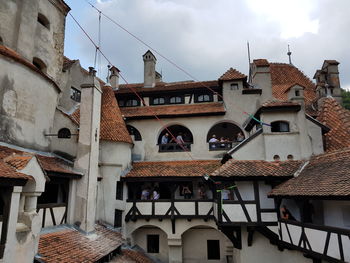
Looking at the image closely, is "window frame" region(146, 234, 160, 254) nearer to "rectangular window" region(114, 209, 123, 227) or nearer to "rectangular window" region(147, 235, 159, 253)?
"rectangular window" region(147, 235, 159, 253)

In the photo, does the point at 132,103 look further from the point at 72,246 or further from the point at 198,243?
the point at 72,246

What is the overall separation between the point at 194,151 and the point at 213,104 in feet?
11.3

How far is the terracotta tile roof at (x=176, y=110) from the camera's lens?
1733 centimetres

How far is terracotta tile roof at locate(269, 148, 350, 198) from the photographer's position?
791cm

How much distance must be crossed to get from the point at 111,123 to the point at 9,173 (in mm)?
9538

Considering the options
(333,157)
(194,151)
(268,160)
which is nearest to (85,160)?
(194,151)

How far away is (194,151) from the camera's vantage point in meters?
17.3

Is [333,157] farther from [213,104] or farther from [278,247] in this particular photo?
[213,104]

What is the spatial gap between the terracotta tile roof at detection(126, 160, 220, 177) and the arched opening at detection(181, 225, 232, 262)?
3.85 metres

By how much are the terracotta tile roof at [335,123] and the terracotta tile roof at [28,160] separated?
11855 mm

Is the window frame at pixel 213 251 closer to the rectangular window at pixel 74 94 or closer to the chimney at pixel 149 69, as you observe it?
the chimney at pixel 149 69

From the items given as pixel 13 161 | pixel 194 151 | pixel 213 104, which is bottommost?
pixel 13 161

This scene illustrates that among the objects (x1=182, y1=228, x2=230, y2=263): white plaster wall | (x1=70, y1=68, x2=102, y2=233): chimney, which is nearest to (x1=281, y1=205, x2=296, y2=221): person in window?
(x1=182, y1=228, x2=230, y2=263): white plaster wall

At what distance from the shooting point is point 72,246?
1013 centimetres
